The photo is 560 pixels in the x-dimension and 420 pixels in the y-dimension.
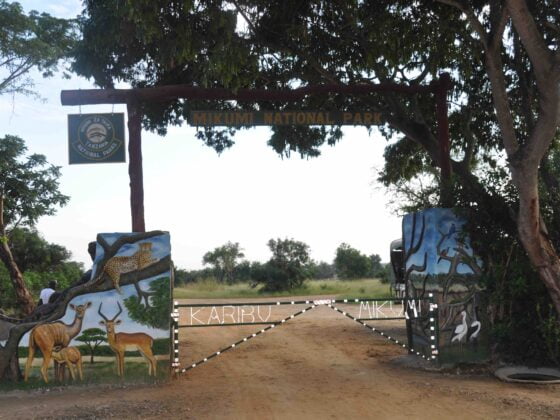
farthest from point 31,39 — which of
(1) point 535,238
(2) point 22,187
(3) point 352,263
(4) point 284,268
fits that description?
(3) point 352,263

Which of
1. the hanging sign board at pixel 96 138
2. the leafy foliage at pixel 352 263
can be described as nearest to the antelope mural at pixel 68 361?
the hanging sign board at pixel 96 138

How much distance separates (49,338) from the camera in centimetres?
957

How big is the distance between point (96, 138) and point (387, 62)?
571cm

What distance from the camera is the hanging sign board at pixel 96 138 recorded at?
1069 centimetres

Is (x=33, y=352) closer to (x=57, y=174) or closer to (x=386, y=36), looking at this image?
(x=386, y=36)

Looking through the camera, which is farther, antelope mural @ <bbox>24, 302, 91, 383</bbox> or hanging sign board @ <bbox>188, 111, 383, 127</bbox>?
hanging sign board @ <bbox>188, 111, 383, 127</bbox>

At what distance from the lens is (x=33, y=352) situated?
375 inches

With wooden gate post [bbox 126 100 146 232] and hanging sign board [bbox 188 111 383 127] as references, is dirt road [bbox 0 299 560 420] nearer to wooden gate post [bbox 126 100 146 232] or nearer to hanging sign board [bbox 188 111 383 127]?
wooden gate post [bbox 126 100 146 232]

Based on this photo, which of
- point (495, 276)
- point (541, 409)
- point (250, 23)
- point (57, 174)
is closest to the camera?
point (541, 409)

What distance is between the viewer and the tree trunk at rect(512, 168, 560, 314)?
9.23 m

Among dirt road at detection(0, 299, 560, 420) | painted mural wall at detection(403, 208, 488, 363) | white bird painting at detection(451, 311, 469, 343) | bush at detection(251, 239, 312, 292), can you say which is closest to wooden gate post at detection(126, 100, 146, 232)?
dirt road at detection(0, 299, 560, 420)

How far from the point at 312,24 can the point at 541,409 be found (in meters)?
7.83

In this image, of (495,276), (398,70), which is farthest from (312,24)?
(495,276)

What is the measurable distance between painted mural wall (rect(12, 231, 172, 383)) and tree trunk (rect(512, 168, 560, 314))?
19.2 feet
